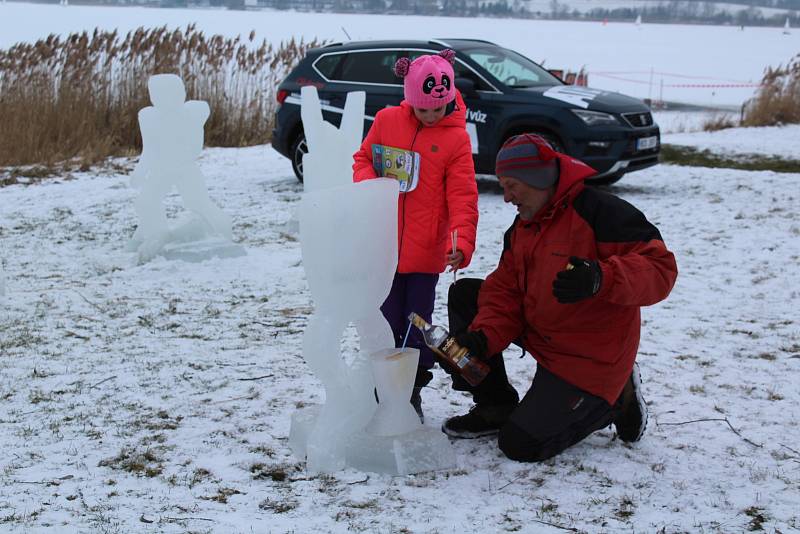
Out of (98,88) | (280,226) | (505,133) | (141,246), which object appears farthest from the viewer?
(98,88)

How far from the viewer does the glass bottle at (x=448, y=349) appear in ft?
10.9

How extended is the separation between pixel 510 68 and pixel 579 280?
6898 millimetres

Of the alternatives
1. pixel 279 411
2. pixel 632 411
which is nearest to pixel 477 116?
pixel 279 411

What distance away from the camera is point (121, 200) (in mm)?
9023

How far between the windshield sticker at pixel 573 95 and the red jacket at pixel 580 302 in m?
5.59

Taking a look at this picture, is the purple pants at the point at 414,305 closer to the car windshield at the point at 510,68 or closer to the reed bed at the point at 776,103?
the car windshield at the point at 510,68

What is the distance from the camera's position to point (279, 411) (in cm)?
393

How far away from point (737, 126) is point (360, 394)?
12311 mm

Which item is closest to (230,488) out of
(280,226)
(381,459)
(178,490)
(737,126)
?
(178,490)

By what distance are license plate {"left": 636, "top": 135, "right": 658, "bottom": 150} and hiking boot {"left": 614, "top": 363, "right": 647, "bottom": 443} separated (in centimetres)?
580

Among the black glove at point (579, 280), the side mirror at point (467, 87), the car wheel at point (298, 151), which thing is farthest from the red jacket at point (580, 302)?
the car wheel at point (298, 151)

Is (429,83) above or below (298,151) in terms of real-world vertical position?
above

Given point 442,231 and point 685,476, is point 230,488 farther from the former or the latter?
point 685,476

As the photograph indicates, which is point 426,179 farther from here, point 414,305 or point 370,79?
point 370,79
